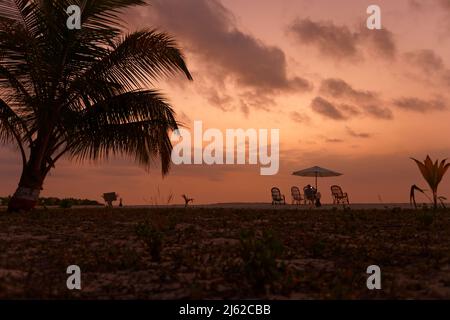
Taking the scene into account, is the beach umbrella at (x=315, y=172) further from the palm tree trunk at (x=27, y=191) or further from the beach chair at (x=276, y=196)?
the palm tree trunk at (x=27, y=191)

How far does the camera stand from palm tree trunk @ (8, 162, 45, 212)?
49.4ft

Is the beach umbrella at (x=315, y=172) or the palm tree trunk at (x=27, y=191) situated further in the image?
the beach umbrella at (x=315, y=172)

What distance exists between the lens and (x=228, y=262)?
5.55 meters

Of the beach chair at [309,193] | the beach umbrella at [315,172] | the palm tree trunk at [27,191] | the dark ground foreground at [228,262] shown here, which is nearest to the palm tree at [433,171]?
the dark ground foreground at [228,262]

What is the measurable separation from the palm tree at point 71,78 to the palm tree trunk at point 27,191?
3 cm

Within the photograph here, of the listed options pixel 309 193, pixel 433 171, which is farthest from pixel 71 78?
pixel 309 193

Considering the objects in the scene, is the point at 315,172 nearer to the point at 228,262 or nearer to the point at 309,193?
the point at 309,193

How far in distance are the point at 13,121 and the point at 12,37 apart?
2508 mm

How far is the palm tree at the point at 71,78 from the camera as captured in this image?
48.0 feet

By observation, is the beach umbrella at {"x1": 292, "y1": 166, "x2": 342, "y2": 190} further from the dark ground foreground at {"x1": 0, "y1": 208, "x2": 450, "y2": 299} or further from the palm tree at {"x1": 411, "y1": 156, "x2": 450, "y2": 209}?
the dark ground foreground at {"x1": 0, "y1": 208, "x2": 450, "y2": 299}

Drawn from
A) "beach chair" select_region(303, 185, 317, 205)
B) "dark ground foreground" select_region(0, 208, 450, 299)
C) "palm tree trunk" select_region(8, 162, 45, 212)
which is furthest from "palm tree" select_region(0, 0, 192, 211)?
"beach chair" select_region(303, 185, 317, 205)

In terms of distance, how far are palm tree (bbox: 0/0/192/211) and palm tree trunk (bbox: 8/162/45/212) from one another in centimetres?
3

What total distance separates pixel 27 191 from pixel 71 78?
11.2 feet
